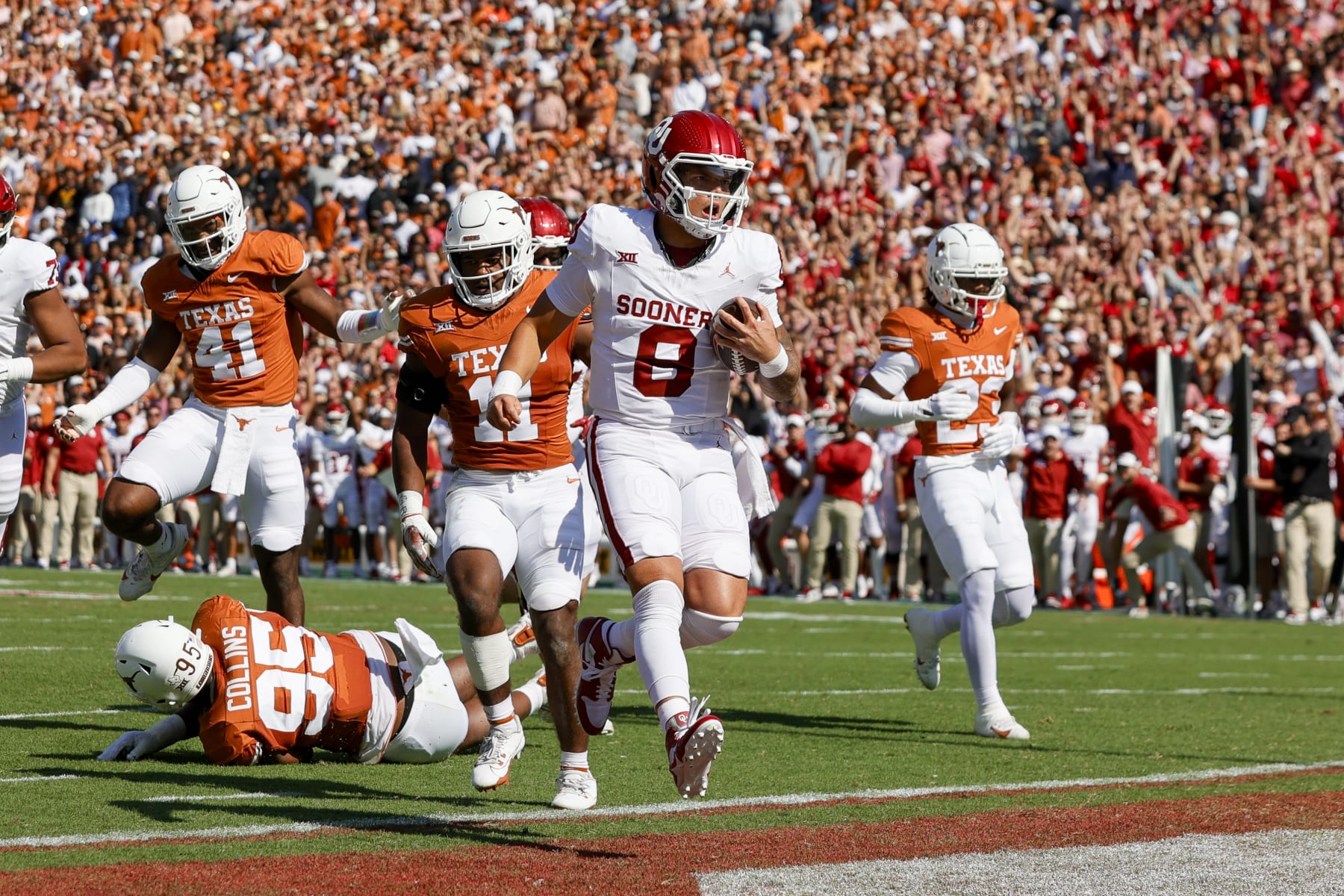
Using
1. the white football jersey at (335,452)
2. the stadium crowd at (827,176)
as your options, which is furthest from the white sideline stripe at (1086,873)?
the white football jersey at (335,452)

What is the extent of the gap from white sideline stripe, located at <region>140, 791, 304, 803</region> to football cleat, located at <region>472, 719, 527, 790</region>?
559 mm

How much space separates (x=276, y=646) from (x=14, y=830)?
132 cm

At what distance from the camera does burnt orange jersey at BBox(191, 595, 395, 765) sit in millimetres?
5926

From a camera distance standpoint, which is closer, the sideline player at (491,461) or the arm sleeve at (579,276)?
the arm sleeve at (579,276)

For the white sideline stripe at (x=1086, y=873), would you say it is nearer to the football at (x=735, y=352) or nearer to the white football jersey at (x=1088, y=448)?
the football at (x=735, y=352)

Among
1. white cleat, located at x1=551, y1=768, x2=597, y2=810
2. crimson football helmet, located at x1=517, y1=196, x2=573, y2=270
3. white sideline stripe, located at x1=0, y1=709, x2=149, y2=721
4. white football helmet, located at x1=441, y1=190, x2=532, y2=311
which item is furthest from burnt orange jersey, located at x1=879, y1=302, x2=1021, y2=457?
white sideline stripe, located at x1=0, y1=709, x2=149, y2=721

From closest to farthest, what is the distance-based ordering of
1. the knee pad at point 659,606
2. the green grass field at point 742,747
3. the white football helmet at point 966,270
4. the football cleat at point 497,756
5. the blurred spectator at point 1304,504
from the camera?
the knee pad at point 659,606 → the green grass field at point 742,747 → the football cleat at point 497,756 → the white football helmet at point 966,270 → the blurred spectator at point 1304,504

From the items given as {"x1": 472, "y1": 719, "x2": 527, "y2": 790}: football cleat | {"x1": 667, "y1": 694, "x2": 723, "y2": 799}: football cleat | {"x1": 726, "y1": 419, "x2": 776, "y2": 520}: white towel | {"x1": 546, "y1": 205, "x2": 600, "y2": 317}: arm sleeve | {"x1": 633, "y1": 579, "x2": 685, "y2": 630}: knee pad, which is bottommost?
{"x1": 472, "y1": 719, "x2": 527, "y2": 790}: football cleat

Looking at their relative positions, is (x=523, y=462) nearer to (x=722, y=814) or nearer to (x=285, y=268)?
(x=722, y=814)

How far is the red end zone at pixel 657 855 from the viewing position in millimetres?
4227

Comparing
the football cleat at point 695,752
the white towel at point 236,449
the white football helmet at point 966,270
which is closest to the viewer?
the football cleat at point 695,752

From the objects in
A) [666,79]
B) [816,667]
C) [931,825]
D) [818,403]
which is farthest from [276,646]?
[666,79]

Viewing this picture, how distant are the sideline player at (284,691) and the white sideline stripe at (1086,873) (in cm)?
204

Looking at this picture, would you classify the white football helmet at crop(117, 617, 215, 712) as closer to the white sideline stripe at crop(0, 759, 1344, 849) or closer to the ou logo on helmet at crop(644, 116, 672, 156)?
the white sideline stripe at crop(0, 759, 1344, 849)
